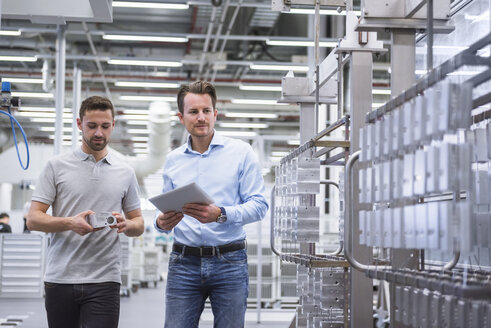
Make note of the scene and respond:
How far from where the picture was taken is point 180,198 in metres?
2.44

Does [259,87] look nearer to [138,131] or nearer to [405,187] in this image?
[138,131]

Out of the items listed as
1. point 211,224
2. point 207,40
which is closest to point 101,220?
point 211,224

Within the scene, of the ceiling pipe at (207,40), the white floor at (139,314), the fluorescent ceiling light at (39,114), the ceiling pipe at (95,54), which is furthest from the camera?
the fluorescent ceiling light at (39,114)

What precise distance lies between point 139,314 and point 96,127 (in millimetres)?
6271

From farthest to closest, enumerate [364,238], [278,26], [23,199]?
[23,199], [278,26], [364,238]

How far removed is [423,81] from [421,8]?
2.46 feet

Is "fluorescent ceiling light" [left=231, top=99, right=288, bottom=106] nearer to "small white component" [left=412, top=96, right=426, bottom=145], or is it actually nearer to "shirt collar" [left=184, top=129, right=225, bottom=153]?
"shirt collar" [left=184, top=129, right=225, bottom=153]

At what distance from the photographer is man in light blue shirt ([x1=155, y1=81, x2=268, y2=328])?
2.64m

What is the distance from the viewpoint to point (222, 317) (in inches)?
104

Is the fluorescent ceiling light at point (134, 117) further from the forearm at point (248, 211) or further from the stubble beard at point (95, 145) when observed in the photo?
the forearm at point (248, 211)

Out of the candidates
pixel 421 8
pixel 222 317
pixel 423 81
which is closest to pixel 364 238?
pixel 423 81

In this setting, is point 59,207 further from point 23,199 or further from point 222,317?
point 23,199

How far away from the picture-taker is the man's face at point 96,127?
2758mm

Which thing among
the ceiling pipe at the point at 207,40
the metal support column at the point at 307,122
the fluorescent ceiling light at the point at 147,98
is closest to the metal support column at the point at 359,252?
the metal support column at the point at 307,122
